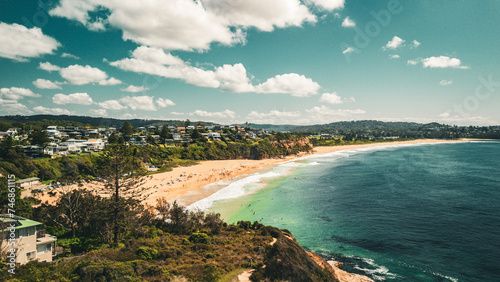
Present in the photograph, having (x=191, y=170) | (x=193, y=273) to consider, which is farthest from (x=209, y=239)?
(x=191, y=170)

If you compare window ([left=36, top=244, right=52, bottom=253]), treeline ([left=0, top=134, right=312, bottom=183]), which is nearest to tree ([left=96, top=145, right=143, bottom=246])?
treeline ([left=0, top=134, right=312, bottom=183])

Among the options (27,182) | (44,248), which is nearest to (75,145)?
(27,182)

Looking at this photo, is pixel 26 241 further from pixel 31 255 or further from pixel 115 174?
pixel 115 174

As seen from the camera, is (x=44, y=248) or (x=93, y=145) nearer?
(x=44, y=248)

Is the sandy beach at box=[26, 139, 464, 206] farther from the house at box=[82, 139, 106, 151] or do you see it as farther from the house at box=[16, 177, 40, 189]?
the house at box=[82, 139, 106, 151]

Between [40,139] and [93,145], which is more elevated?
[40,139]

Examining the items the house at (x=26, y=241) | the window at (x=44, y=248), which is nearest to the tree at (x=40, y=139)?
the house at (x=26, y=241)

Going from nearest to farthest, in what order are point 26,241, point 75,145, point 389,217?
point 26,241 < point 389,217 < point 75,145
